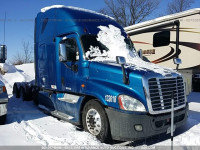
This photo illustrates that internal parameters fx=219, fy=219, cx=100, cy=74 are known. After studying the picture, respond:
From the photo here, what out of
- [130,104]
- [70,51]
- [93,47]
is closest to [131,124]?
[130,104]

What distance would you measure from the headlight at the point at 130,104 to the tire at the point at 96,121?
0.51 metres

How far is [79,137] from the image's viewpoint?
4707 mm

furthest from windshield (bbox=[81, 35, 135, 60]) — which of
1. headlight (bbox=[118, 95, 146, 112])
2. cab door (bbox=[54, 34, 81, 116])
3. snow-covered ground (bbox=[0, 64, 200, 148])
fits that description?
snow-covered ground (bbox=[0, 64, 200, 148])

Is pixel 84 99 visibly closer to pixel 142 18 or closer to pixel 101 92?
pixel 101 92

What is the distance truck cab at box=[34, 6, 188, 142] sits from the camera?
4.29m

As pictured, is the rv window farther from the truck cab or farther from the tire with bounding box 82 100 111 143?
the tire with bounding box 82 100 111 143

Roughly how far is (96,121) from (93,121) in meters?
0.11

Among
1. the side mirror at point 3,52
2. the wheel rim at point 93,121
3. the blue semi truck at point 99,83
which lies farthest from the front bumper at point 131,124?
the side mirror at point 3,52

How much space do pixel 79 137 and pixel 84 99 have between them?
91cm

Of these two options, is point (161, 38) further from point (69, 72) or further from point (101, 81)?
point (101, 81)

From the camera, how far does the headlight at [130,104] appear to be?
4277 millimetres

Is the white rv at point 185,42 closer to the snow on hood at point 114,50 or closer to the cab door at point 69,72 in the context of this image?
the snow on hood at point 114,50

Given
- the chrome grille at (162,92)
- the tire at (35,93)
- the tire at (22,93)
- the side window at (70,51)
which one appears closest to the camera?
the chrome grille at (162,92)

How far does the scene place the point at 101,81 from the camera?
15.6ft
